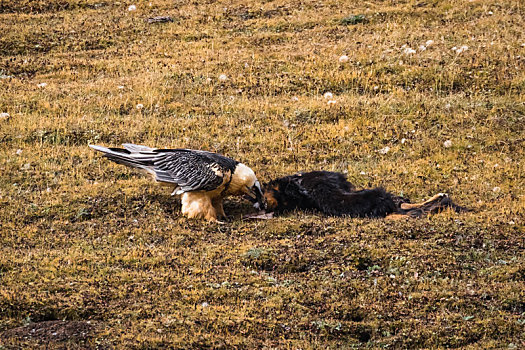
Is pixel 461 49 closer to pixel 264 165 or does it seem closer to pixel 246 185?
pixel 264 165

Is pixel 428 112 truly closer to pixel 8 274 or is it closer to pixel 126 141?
pixel 126 141

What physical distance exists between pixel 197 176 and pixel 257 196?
1.25 m

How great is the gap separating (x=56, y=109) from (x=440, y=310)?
452 inches

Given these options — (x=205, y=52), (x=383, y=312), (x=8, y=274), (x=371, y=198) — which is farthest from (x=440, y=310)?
(x=205, y=52)

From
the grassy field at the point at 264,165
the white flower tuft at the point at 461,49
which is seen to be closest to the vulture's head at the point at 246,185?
the grassy field at the point at 264,165

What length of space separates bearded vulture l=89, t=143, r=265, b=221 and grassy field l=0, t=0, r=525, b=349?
14.8 inches

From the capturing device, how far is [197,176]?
1202cm

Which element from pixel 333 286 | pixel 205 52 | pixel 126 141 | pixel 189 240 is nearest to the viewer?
pixel 333 286

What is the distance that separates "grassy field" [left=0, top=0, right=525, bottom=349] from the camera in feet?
29.1

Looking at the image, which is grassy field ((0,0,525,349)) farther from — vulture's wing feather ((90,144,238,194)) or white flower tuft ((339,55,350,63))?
vulture's wing feather ((90,144,238,194))

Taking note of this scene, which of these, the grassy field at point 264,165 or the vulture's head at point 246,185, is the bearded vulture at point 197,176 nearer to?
the vulture's head at point 246,185

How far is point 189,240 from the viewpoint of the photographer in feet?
37.3

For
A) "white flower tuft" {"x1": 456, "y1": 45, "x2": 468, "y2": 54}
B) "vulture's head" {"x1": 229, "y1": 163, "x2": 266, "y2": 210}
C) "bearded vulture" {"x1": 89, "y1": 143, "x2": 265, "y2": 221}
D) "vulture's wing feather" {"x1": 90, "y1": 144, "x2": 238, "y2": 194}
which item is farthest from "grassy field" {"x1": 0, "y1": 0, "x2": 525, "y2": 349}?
"vulture's wing feather" {"x1": 90, "y1": 144, "x2": 238, "y2": 194}

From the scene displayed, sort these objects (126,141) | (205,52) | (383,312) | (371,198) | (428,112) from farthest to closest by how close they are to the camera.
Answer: (205,52)
(428,112)
(126,141)
(371,198)
(383,312)
